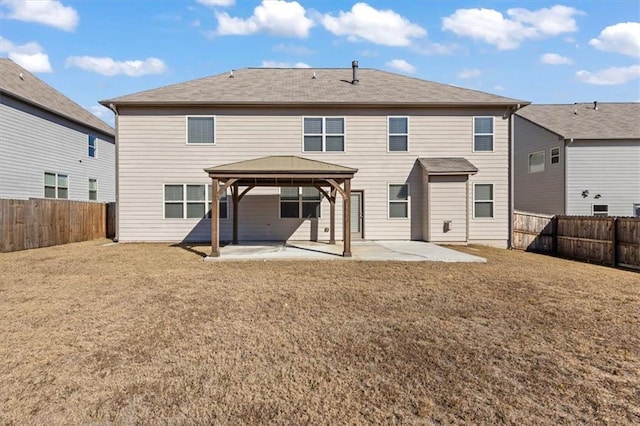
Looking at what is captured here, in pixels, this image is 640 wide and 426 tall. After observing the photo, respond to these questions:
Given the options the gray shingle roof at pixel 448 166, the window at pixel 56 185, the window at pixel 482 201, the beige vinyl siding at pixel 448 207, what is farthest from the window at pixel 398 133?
the window at pixel 56 185

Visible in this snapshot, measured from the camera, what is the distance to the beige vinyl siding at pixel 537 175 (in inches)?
678

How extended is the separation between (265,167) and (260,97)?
4397 mm

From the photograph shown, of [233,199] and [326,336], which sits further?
[233,199]

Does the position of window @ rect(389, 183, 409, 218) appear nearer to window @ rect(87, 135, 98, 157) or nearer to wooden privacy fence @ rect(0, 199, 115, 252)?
wooden privacy fence @ rect(0, 199, 115, 252)

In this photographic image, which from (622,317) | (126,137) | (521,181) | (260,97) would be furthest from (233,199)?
(521,181)

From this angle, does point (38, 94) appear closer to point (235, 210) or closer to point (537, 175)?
point (235, 210)

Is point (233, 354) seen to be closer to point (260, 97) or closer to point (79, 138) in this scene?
point (260, 97)

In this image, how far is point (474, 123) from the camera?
13.4 meters

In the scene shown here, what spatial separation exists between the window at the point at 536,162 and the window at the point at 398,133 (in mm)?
9870

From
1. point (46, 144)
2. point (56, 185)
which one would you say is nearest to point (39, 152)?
point (46, 144)

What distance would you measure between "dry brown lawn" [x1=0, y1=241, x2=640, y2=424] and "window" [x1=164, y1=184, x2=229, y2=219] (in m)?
5.94

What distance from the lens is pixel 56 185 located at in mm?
16984

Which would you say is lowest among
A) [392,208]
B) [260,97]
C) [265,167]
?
[392,208]

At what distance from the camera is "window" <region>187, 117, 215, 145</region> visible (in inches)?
516
